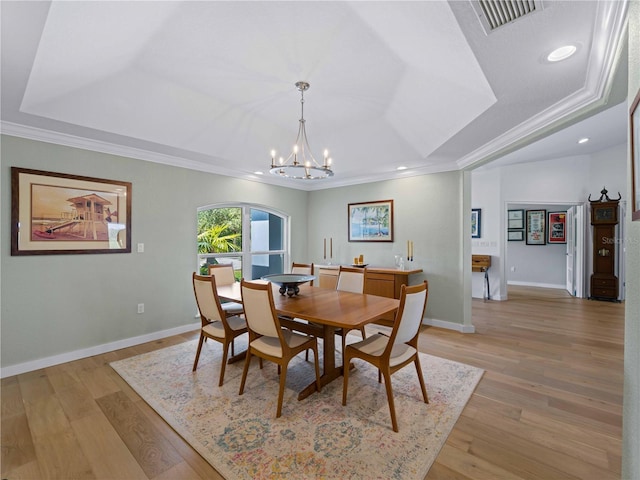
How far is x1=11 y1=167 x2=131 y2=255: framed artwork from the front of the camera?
2939 millimetres

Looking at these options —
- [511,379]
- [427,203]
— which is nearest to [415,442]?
[511,379]

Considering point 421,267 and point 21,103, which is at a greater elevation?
point 21,103

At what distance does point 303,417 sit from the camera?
221 centimetres

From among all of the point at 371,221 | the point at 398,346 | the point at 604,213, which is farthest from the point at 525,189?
the point at 398,346

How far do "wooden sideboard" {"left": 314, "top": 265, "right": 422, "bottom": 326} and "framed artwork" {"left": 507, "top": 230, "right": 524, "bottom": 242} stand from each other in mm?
4926

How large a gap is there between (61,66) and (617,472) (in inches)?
A: 182

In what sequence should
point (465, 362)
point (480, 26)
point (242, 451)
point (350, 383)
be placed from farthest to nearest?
point (465, 362)
point (350, 383)
point (242, 451)
point (480, 26)

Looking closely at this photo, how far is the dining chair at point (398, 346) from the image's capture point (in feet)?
6.83

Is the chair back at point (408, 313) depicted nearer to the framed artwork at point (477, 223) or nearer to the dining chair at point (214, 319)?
the dining chair at point (214, 319)

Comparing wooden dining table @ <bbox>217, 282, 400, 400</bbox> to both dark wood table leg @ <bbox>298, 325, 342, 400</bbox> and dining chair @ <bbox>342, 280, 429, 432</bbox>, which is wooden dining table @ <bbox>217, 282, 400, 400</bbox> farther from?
dining chair @ <bbox>342, 280, 429, 432</bbox>

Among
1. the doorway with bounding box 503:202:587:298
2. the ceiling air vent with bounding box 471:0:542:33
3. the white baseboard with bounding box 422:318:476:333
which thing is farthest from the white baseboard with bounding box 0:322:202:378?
the doorway with bounding box 503:202:587:298

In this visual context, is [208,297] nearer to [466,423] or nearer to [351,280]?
[351,280]

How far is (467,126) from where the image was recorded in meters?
2.89

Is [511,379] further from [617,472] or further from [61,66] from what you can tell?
[61,66]
